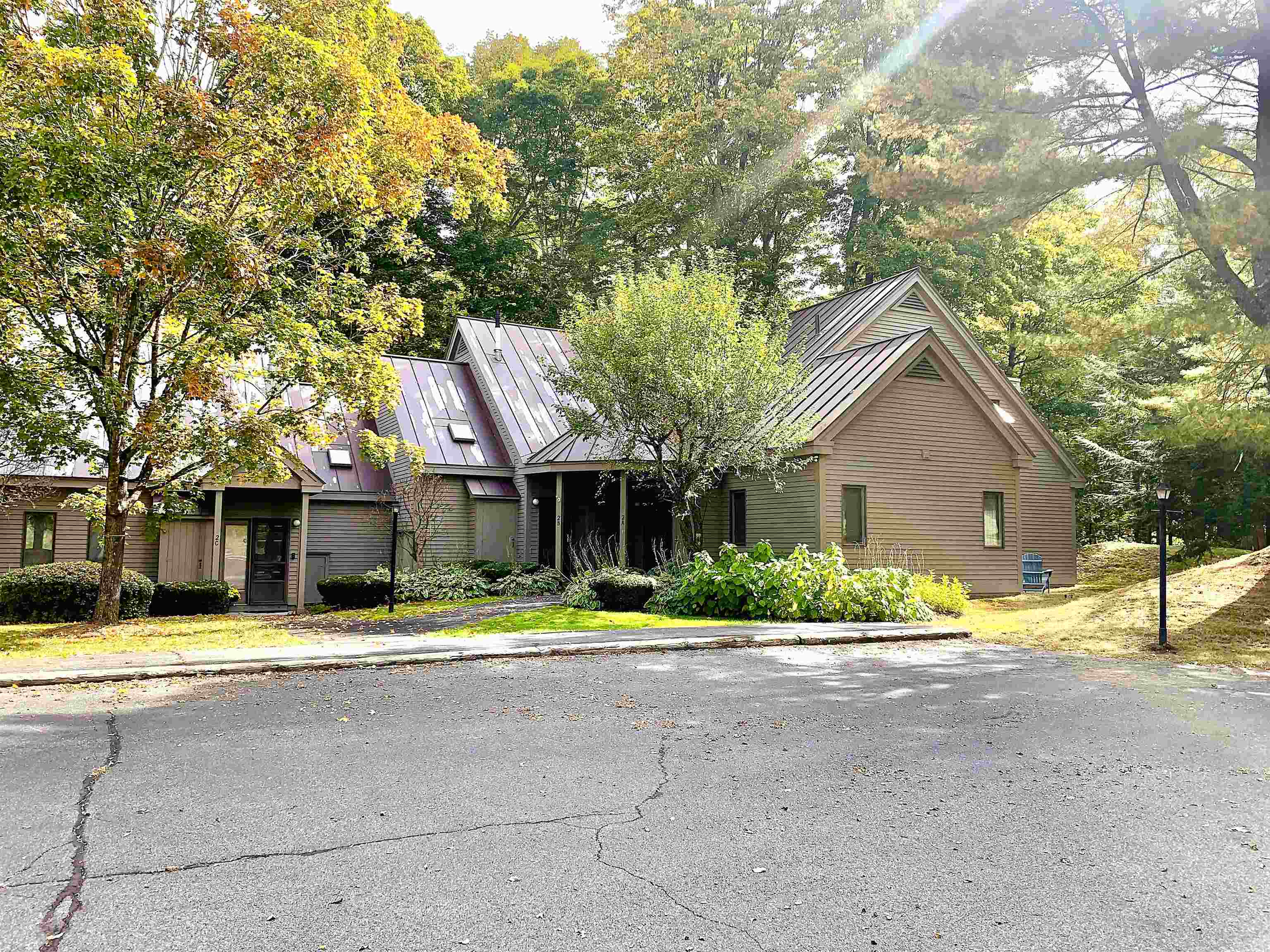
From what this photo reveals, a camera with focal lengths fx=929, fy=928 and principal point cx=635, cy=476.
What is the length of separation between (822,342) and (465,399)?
34.9 ft

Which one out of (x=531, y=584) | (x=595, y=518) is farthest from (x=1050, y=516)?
(x=531, y=584)

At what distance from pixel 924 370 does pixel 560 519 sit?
9.52 metres

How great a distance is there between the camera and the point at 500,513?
996 inches

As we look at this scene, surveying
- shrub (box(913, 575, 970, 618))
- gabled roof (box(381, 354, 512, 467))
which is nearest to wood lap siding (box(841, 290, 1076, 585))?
shrub (box(913, 575, 970, 618))

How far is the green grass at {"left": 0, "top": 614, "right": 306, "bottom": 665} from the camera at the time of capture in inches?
459

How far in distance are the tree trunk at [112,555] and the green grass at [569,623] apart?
17.1 ft

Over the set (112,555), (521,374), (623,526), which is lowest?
(112,555)

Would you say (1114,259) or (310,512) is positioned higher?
(1114,259)

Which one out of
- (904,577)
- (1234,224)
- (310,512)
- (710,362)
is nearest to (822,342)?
(710,362)

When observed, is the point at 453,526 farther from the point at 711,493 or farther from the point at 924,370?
the point at 924,370

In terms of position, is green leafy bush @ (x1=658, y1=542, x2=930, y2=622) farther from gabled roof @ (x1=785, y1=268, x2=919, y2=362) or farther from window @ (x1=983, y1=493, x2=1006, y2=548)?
gabled roof @ (x1=785, y1=268, x2=919, y2=362)

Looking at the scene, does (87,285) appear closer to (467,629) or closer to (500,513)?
(467,629)

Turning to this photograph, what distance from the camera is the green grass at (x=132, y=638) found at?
11.7 meters

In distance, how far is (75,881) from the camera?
13.6 feet
